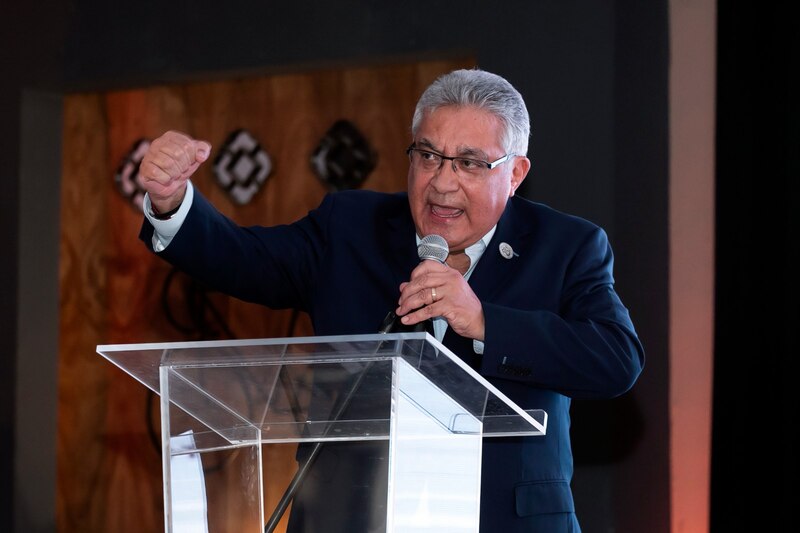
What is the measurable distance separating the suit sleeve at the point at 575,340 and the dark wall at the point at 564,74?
146cm

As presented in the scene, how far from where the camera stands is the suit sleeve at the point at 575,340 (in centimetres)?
165

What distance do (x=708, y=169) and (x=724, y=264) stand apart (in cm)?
36

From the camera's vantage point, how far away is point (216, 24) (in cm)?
421

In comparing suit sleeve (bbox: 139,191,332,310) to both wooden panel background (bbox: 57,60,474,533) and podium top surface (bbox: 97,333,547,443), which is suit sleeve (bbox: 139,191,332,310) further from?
wooden panel background (bbox: 57,60,474,533)

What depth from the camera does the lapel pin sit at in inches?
77.9

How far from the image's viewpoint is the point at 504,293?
1.93m

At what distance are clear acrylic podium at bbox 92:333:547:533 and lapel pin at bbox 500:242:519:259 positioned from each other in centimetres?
59

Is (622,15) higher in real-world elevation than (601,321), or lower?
higher

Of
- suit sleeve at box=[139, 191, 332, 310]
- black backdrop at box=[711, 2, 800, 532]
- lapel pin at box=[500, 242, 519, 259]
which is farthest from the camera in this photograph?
black backdrop at box=[711, 2, 800, 532]

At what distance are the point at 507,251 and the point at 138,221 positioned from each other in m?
2.78

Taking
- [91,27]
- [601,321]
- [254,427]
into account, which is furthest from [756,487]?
[91,27]

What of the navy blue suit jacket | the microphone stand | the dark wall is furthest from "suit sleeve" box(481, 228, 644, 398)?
the dark wall

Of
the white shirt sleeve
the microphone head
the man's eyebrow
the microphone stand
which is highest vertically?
the man's eyebrow

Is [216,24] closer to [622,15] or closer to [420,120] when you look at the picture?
[622,15]
